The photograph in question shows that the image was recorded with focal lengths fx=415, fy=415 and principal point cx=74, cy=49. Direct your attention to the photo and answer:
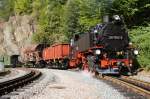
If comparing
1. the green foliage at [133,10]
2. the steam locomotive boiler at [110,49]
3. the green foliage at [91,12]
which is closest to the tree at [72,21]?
the green foliage at [91,12]

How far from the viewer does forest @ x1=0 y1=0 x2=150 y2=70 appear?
2909cm

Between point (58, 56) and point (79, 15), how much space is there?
10901 mm

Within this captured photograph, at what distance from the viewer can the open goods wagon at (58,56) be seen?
39.5 m

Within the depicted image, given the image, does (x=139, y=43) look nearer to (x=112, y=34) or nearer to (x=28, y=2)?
(x=112, y=34)

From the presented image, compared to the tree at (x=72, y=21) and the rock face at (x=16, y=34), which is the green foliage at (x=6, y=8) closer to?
the rock face at (x=16, y=34)

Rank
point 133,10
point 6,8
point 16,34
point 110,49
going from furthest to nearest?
point 6,8 < point 16,34 < point 133,10 < point 110,49

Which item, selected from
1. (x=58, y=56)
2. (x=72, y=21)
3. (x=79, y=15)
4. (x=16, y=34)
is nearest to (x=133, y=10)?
(x=58, y=56)

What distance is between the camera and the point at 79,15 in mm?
51000

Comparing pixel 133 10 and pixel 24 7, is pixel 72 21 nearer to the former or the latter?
pixel 133 10

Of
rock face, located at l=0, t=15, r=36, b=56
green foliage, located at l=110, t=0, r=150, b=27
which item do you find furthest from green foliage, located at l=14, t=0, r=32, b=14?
green foliage, located at l=110, t=0, r=150, b=27

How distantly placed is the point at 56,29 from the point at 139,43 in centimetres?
4287

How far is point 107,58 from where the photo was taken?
24703mm

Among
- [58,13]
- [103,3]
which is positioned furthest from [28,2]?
[103,3]

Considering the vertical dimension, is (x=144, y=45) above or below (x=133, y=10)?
below
